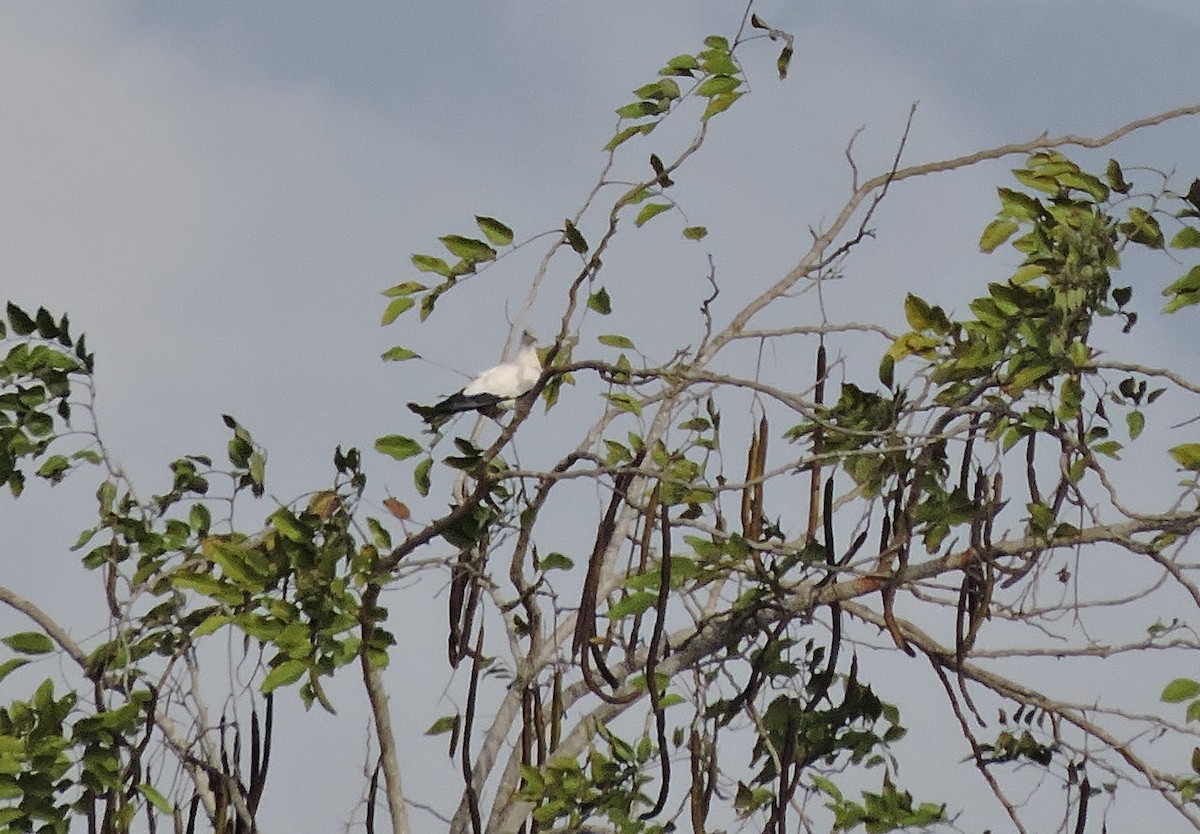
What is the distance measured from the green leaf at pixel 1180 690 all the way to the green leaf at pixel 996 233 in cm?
106

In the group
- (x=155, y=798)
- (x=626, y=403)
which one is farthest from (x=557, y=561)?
(x=155, y=798)

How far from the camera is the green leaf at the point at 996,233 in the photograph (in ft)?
13.2

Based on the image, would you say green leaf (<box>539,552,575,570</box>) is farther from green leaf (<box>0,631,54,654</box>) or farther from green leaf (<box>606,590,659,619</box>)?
green leaf (<box>0,631,54,654</box>)

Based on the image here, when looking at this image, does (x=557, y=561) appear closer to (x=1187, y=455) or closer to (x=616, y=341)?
(x=616, y=341)

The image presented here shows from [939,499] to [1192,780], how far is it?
0.93m

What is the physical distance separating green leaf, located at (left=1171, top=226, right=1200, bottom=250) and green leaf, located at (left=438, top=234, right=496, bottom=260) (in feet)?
5.16

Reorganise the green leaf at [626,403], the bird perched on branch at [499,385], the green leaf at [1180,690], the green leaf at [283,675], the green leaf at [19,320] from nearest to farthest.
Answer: the green leaf at [283,675]
the green leaf at [1180,690]
the green leaf at [626,403]
the green leaf at [19,320]
the bird perched on branch at [499,385]

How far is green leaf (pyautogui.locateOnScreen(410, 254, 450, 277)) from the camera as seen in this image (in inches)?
163

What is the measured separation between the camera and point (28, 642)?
432cm

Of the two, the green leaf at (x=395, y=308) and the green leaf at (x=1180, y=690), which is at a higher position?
the green leaf at (x=395, y=308)

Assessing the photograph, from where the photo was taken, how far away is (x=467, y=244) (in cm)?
409

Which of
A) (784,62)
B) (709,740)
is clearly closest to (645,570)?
(709,740)

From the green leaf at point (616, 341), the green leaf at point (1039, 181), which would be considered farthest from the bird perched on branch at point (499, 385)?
the green leaf at point (1039, 181)

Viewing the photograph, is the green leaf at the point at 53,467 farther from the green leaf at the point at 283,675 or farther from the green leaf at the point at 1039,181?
the green leaf at the point at 1039,181
